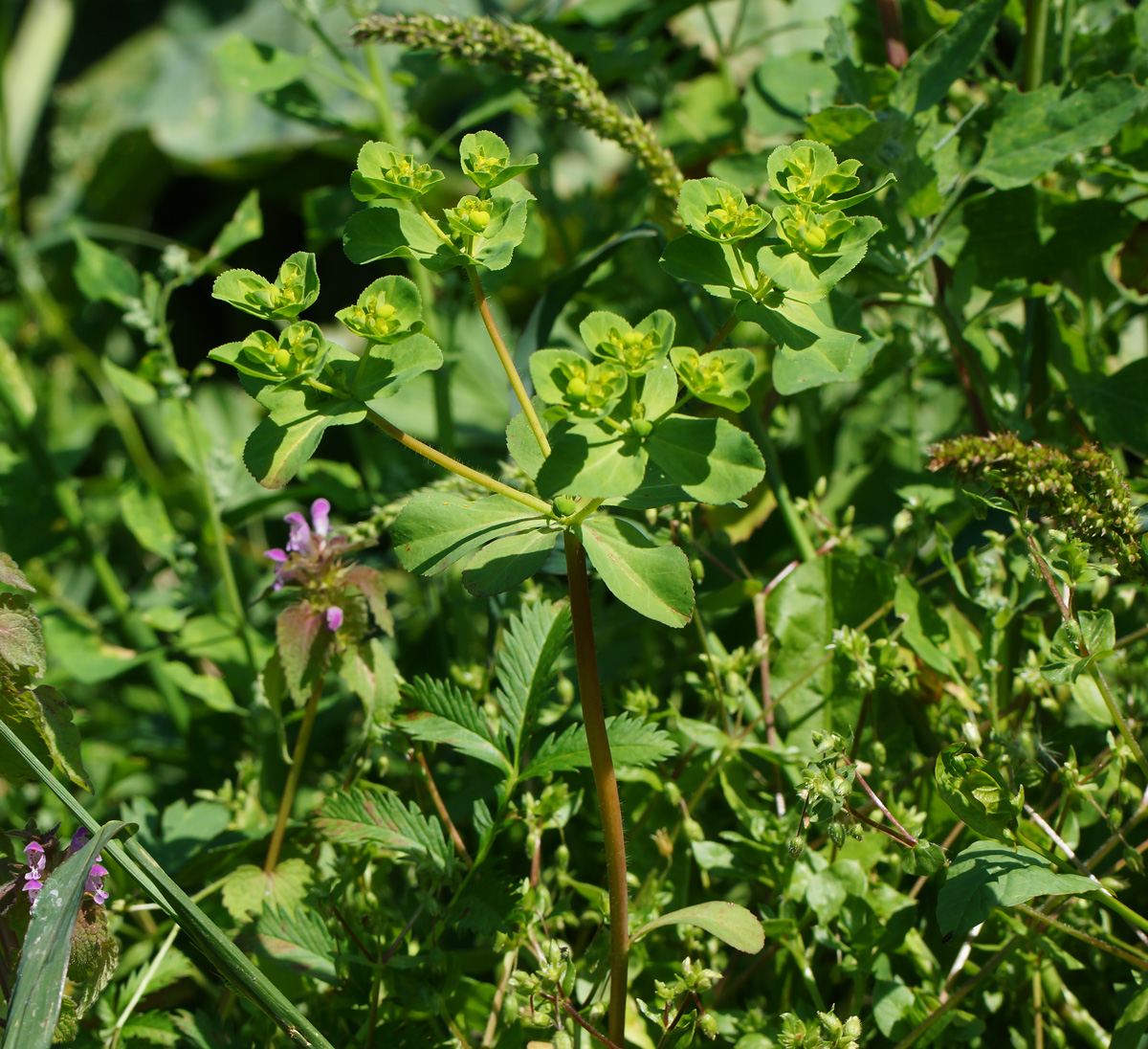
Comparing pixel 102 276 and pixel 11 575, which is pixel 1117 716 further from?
pixel 102 276

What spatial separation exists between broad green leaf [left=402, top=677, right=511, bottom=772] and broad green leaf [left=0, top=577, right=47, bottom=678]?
0.90 ft

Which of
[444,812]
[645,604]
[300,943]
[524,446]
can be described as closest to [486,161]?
[524,446]

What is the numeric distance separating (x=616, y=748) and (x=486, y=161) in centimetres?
44

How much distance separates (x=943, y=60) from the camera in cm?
100

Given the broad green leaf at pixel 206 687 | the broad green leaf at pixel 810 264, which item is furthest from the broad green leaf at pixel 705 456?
the broad green leaf at pixel 206 687

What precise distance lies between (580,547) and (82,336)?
215 centimetres

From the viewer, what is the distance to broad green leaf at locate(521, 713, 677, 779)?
30.9 inches

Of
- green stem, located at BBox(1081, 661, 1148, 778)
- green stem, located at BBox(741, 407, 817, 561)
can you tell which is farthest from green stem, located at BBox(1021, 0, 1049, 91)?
green stem, located at BBox(1081, 661, 1148, 778)

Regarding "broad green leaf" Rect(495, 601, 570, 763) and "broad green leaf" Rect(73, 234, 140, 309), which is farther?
"broad green leaf" Rect(73, 234, 140, 309)

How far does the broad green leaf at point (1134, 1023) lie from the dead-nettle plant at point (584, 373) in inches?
14.0

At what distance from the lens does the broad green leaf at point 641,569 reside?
634 mm

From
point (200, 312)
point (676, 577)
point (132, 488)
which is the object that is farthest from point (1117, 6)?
point (200, 312)

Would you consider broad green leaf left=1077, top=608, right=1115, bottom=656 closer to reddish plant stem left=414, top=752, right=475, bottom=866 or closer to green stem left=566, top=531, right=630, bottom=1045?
green stem left=566, top=531, right=630, bottom=1045

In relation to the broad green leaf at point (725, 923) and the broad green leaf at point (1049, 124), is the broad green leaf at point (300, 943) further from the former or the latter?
the broad green leaf at point (1049, 124)
